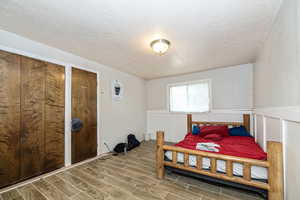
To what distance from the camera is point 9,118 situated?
1756 millimetres

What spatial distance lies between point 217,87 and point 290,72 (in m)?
2.44

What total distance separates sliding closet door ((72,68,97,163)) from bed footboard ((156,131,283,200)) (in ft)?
5.45

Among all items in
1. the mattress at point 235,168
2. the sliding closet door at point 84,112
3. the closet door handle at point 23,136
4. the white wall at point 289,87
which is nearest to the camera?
the white wall at point 289,87

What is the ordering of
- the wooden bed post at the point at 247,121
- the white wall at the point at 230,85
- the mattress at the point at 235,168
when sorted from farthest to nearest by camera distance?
the white wall at the point at 230,85 → the wooden bed post at the point at 247,121 → the mattress at the point at 235,168

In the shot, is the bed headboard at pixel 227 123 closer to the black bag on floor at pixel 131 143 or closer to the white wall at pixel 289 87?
the black bag on floor at pixel 131 143

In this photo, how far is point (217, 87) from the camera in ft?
11.6

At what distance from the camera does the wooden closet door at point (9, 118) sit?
1.70 meters

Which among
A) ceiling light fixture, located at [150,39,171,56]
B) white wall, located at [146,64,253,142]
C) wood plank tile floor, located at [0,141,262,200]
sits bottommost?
wood plank tile floor, located at [0,141,262,200]

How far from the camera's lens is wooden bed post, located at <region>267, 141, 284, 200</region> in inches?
50.2

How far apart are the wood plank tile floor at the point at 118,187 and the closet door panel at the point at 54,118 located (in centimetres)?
29

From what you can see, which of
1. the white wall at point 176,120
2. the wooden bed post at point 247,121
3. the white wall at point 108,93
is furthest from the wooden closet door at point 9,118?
the wooden bed post at point 247,121

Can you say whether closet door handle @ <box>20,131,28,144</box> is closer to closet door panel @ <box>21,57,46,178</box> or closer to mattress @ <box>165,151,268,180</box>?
closet door panel @ <box>21,57,46,178</box>

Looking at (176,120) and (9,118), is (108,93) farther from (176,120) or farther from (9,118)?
(176,120)

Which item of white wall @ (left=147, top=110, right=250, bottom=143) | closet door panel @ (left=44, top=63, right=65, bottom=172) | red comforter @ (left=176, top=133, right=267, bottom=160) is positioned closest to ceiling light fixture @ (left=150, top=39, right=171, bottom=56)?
red comforter @ (left=176, top=133, right=267, bottom=160)
